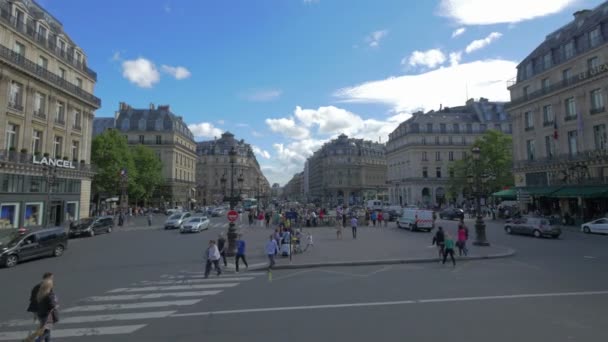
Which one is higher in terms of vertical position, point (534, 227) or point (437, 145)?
point (437, 145)

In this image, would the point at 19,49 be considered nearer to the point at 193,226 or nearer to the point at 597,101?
the point at 193,226

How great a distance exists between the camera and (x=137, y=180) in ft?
173

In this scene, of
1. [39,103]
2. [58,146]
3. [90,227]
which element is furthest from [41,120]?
[90,227]

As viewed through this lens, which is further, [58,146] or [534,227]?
[58,146]

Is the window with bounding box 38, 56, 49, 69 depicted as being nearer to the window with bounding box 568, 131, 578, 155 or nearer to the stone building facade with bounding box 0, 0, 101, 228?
the stone building facade with bounding box 0, 0, 101, 228

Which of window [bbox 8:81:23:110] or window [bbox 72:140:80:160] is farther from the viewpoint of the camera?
window [bbox 72:140:80:160]

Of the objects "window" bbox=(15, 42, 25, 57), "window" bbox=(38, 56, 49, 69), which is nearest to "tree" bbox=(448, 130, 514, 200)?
"window" bbox=(38, 56, 49, 69)

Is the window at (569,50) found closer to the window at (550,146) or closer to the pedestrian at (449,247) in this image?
the window at (550,146)

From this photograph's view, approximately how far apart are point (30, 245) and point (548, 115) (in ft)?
160

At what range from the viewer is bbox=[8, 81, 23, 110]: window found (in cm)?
2806

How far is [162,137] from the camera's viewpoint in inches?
2726

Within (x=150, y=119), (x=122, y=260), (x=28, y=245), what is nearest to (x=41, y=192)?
(x=28, y=245)

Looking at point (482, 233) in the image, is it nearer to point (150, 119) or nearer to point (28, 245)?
point (28, 245)

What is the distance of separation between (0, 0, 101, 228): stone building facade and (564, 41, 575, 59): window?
2030 inches
